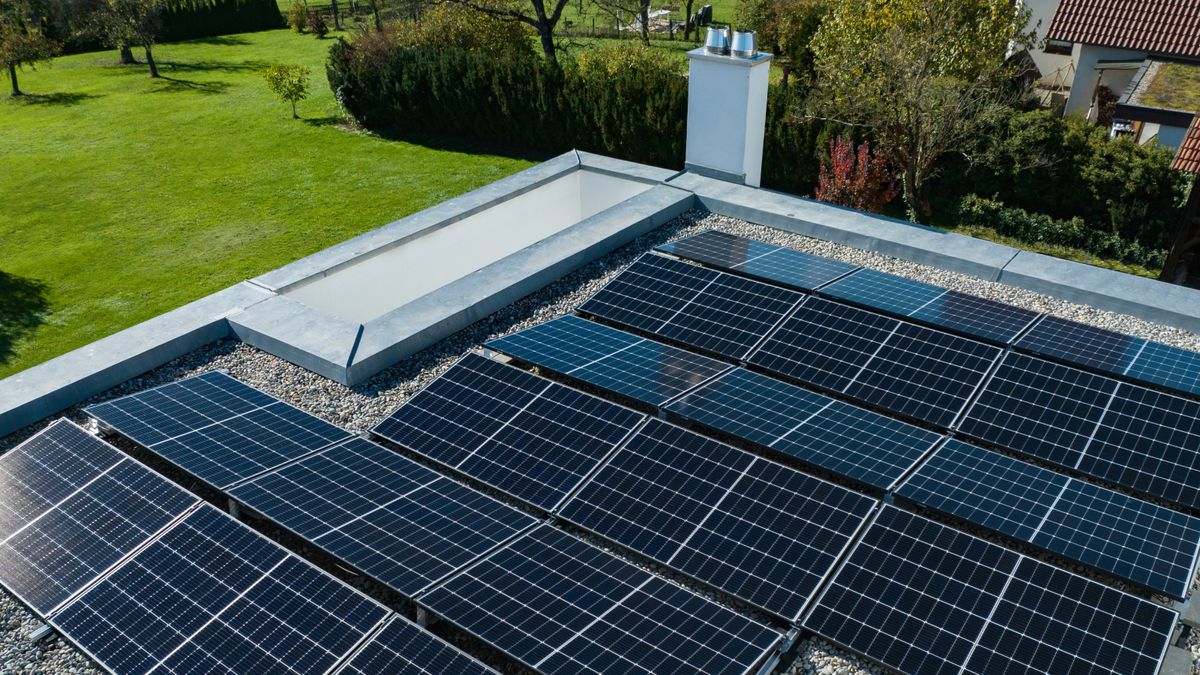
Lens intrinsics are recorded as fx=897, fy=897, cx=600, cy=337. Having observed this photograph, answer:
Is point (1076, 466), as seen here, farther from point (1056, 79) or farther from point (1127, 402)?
point (1056, 79)

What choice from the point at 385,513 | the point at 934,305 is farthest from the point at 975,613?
the point at 934,305

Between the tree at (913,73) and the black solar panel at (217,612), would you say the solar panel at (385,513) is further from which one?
the tree at (913,73)

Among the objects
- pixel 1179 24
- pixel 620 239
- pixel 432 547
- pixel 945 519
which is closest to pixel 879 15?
pixel 1179 24

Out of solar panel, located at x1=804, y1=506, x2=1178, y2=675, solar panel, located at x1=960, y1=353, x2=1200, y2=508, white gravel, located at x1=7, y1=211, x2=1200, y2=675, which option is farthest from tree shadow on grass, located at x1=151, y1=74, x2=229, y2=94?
solar panel, located at x1=804, y1=506, x2=1178, y2=675

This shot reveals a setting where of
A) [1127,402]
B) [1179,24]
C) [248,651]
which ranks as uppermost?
[1179,24]

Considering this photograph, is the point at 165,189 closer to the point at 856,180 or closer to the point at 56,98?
the point at 56,98

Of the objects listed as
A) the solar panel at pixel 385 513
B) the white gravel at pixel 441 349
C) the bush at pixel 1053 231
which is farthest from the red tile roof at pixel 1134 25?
the solar panel at pixel 385 513
